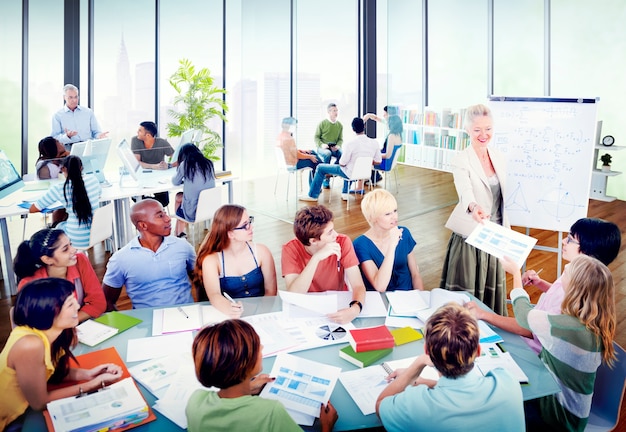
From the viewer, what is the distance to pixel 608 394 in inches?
103

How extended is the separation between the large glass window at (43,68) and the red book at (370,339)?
763cm

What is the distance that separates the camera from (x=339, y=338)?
2.71 metres

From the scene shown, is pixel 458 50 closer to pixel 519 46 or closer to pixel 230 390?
pixel 519 46

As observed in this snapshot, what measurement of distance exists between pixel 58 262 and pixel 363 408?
70.6 inches

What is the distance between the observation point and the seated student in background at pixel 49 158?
592 centimetres

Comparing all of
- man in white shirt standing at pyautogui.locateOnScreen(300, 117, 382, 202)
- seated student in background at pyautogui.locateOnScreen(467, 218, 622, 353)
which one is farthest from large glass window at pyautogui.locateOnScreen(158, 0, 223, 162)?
seated student in background at pyautogui.locateOnScreen(467, 218, 622, 353)

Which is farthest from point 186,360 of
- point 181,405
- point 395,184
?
point 395,184

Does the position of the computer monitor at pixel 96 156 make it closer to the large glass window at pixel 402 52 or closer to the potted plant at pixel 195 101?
the potted plant at pixel 195 101

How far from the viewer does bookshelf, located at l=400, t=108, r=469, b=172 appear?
902 centimetres

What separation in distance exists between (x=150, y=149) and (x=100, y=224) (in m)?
1.96

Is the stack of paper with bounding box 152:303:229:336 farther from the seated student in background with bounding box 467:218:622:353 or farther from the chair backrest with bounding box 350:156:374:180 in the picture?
the chair backrest with bounding box 350:156:374:180

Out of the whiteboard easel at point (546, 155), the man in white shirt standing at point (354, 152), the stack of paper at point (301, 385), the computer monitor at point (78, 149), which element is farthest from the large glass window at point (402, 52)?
the stack of paper at point (301, 385)

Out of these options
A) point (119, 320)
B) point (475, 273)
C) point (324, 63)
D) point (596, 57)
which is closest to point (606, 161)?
point (596, 57)

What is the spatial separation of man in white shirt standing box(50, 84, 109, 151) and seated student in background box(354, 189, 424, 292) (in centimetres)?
564
